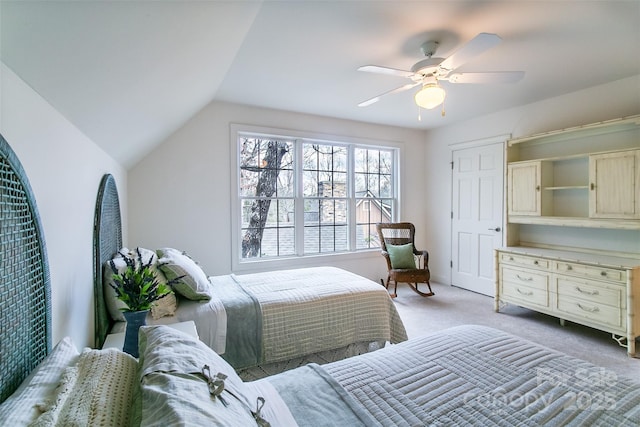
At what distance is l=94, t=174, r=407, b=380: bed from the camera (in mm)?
1940

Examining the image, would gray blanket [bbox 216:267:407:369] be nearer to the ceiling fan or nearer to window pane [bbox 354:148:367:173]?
the ceiling fan

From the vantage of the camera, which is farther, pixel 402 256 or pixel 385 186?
pixel 385 186

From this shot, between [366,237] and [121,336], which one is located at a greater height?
[366,237]

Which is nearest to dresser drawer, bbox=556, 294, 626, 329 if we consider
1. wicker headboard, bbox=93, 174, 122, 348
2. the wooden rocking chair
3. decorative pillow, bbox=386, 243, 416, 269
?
the wooden rocking chair

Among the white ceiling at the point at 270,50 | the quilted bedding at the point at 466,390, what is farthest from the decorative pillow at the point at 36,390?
the white ceiling at the point at 270,50

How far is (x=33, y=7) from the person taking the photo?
697 millimetres

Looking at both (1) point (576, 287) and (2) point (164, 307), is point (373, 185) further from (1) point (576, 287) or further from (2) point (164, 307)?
(2) point (164, 307)

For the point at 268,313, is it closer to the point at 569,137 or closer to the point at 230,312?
the point at 230,312

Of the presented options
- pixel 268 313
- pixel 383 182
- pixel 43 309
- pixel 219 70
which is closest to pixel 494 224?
pixel 383 182

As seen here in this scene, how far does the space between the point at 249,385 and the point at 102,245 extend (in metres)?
1.41

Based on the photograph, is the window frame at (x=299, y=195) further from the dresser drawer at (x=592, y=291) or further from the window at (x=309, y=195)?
the dresser drawer at (x=592, y=291)

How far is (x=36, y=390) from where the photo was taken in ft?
2.33

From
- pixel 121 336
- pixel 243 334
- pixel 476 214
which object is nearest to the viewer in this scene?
pixel 121 336

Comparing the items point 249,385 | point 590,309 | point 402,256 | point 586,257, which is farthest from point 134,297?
point 586,257
